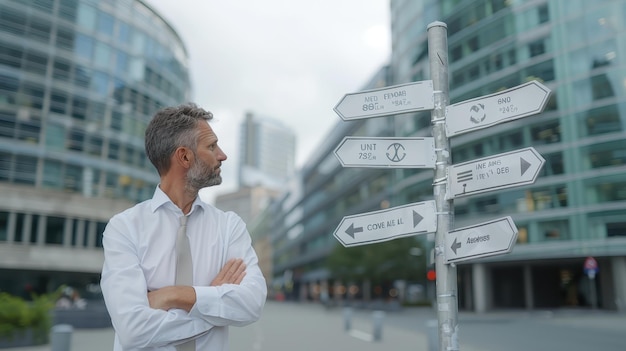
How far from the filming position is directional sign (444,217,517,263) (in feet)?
11.6

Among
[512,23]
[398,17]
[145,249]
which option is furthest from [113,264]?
[398,17]

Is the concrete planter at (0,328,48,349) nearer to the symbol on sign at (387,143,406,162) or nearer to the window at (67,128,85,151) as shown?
the symbol on sign at (387,143,406,162)

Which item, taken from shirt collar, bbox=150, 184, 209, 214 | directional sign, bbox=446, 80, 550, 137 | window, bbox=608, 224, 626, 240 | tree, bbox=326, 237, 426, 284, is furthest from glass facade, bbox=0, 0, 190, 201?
shirt collar, bbox=150, 184, 209, 214

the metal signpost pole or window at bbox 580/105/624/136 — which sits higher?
window at bbox 580/105/624/136

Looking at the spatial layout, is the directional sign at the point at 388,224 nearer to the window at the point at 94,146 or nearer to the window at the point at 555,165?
the window at the point at 555,165

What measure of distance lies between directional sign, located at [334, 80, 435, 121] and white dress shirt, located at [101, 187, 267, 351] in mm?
1818

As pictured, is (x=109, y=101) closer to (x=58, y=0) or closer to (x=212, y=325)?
(x=58, y=0)

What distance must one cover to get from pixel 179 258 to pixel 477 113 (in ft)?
7.73

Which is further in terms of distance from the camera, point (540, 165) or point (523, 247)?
point (523, 247)

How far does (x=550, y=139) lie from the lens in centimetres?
3969

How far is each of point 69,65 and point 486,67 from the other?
98.2ft

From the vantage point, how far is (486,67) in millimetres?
43188

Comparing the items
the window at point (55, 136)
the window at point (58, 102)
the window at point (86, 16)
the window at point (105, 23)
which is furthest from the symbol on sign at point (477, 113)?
the window at point (105, 23)

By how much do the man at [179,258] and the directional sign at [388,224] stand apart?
1.44m
